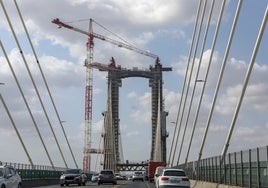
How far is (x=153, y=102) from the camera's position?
170m

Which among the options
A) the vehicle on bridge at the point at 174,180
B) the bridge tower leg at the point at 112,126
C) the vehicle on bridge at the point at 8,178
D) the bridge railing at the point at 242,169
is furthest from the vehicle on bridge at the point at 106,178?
the bridge tower leg at the point at 112,126

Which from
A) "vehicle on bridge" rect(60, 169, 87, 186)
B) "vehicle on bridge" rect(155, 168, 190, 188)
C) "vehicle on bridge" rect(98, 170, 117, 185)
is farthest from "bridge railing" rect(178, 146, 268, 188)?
"vehicle on bridge" rect(98, 170, 117, 185)

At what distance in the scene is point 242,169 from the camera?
28312 mm

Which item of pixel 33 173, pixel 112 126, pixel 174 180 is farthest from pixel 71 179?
pixel 112 126

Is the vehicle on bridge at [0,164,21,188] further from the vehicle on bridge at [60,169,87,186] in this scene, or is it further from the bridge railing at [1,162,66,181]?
the vehicle on bridge at [60,169,87,186]

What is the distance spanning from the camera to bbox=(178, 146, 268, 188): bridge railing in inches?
960

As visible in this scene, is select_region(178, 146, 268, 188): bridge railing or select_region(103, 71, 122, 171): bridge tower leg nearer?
select_region(178, 146, 268, 188): bridge railing

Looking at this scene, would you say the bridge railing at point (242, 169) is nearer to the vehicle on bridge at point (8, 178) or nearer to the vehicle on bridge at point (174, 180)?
the vehicle on bridge at point (174, 180)

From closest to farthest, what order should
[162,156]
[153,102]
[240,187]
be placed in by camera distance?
[240,187]
[162,156]
[153,102]

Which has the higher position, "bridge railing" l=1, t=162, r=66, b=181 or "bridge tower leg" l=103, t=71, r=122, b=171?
"bridge tower leg" l=103, t=71, r=122, b=171

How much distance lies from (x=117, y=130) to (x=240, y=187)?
141m

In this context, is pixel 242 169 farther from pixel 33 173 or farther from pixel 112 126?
pixel 112 126

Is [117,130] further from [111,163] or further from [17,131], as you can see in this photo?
[17,131]

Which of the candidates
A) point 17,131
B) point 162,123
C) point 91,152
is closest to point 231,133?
point 17,131
